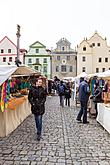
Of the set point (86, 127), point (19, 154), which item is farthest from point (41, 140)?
point (86, 127)

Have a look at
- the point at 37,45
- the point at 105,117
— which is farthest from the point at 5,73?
the point at 37,45

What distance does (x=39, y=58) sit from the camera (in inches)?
2370

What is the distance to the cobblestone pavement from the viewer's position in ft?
19.9

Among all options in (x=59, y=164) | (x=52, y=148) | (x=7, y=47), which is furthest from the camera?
(x=7, y=47)

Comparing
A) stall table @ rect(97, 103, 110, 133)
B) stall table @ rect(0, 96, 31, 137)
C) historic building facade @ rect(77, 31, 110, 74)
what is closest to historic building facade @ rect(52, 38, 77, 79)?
historic building facade @ rect(77, 31, 110, 74)

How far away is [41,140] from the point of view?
7984 mm

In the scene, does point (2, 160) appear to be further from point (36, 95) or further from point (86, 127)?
point (86, 127)

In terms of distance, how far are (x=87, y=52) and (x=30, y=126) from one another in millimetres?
50402

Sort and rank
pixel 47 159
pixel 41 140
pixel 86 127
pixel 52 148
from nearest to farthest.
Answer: pixel 47 159 → pixel 52 148 → pixel 41 140 → pixel 86 127

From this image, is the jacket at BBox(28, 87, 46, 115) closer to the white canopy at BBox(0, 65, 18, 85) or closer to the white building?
the white canopy at BBox(0, 65, 18, 85)

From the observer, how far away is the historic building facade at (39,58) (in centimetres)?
5978

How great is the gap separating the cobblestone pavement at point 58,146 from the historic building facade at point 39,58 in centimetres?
5005

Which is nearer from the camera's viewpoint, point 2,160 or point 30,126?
point 2,160

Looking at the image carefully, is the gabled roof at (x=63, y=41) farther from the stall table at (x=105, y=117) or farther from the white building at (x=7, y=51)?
the stall table at (x=105, y=117)
